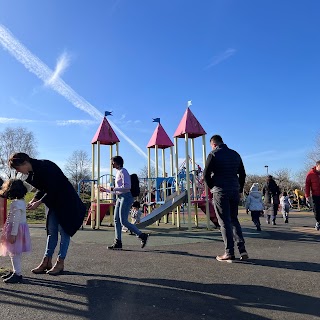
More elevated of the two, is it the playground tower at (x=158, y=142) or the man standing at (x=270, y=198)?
the playground tower at (x=158, y=142)

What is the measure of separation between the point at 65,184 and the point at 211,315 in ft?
8.72

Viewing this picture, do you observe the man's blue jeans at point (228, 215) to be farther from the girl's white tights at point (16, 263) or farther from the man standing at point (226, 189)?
the girl's white tights at point (16, 263)

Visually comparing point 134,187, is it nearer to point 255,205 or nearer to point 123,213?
point 123,213

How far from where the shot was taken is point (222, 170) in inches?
234

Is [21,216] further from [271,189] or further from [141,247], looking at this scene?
[271,189]

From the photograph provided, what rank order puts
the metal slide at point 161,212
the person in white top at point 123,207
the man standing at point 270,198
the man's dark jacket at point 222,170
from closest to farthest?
1. the man's dark jacket at point 222,170
2. the person in white top at point 123,207
3. the metal slide at point 161,212
4. the man standing at point 270,198

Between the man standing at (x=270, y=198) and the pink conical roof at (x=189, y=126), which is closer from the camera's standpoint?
the pink conical roof at (x=189, y=126)

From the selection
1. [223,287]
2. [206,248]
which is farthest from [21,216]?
[206,248]

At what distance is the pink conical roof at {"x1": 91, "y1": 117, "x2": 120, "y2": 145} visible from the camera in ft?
42.7

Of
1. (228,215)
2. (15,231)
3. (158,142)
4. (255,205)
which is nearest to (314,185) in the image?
(255,205)

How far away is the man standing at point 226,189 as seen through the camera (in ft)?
19.2

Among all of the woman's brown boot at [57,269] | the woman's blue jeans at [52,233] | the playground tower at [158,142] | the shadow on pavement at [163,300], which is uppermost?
the playground tower at [158,142]

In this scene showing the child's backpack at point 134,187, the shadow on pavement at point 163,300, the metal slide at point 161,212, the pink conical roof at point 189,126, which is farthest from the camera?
the pink conical roof at point 189,126

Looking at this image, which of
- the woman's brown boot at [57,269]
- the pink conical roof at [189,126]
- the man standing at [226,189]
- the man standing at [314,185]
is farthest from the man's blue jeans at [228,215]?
the pink conical roof at [189,126]
